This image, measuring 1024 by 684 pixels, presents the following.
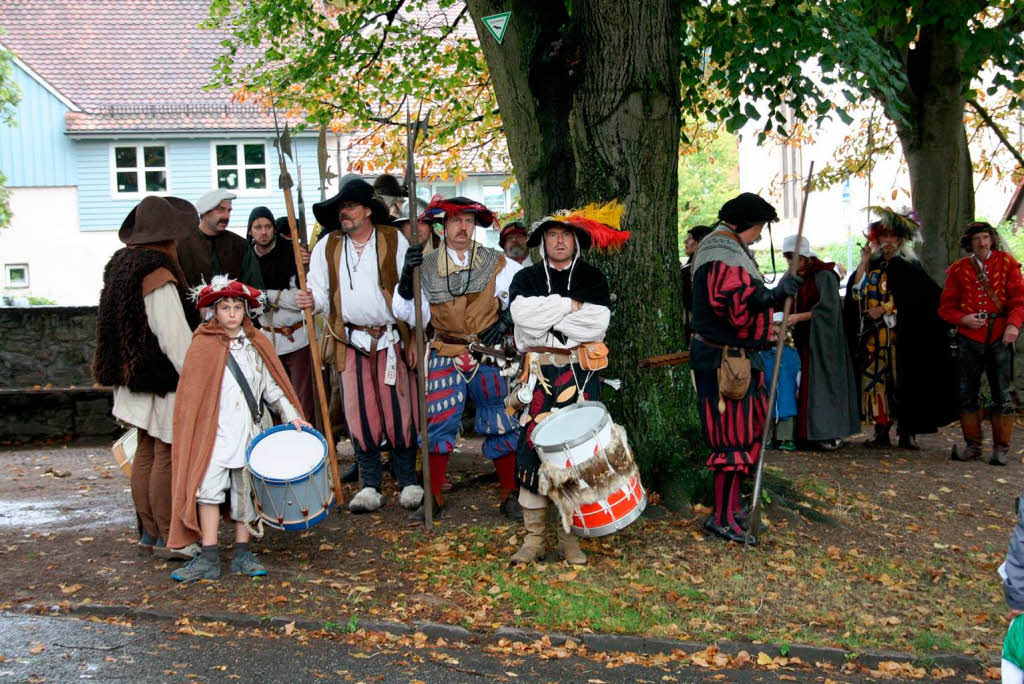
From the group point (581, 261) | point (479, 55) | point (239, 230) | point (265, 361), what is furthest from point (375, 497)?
point (239, 230)

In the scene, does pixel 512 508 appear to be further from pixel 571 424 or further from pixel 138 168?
pixel 138 168

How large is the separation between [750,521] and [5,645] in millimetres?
4094

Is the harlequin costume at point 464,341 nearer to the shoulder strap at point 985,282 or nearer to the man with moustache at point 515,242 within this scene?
the man with moustache at point 515,242

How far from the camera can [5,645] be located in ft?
17.3

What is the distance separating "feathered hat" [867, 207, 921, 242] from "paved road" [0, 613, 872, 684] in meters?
6.25

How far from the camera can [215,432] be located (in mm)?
6387

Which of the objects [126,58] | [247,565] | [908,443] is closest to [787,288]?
[247,565]

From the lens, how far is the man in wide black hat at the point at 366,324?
770cm

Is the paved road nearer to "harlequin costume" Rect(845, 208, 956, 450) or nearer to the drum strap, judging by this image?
the drum strap

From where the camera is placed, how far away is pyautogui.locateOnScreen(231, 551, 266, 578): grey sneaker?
20.9 feet

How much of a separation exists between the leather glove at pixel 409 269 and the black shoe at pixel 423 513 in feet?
4.67

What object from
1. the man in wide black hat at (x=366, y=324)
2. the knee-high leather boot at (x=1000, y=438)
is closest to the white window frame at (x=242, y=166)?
the man in wide black hat at (x=366, y=324)

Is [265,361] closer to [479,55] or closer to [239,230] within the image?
[479,55]

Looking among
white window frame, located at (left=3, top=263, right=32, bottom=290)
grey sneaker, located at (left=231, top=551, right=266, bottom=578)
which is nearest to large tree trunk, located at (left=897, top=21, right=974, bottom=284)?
grey sneaker, located at (left=231, top=551, right=266, bottom=578)
